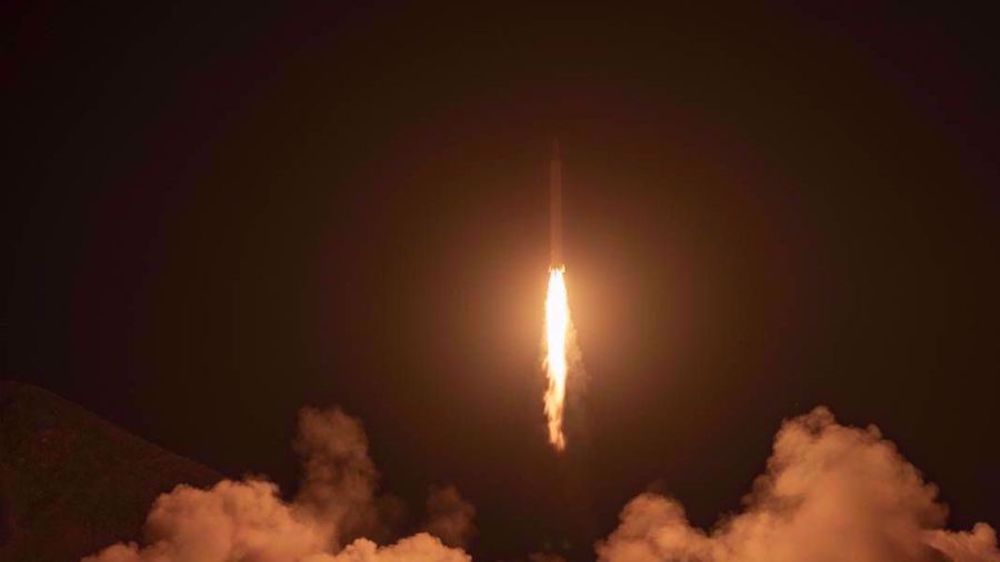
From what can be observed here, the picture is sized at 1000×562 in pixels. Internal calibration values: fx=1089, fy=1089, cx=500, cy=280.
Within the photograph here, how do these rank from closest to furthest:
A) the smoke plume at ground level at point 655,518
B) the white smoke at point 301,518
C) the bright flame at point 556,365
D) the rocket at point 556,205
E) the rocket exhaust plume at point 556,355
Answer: the smoke plume at ground level at point 655,518
the rocket at point 556,205
the white smoke at point 301,518
the rocket exhaust plume at point 556,355
the bright flame at point 556,365

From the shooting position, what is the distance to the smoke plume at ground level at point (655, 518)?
2550 cm

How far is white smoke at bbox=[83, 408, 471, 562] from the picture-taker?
87.1 ft

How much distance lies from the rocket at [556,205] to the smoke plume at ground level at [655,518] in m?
6.97

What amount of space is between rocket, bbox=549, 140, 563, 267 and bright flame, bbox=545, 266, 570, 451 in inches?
102

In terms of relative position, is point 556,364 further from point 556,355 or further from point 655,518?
point 655,518

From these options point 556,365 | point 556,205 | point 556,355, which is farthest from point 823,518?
point 556,205

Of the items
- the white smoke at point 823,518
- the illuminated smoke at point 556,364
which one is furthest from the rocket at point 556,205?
the white smoke at point 823,518

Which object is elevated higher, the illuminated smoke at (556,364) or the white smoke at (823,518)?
the illuminated smoke at (556,364)

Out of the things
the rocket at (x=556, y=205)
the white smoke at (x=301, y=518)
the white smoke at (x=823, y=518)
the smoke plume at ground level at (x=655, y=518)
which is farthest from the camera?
the white smoke at (x=301, y=518)

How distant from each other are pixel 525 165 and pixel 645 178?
3.10 metres

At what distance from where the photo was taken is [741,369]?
27656 mm

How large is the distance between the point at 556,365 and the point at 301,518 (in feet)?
25.5

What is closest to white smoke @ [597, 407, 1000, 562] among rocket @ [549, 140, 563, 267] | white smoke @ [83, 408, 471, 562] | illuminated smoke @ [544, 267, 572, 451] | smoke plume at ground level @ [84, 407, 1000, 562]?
smoke plume at ground level @ [84, 407, 1000, 562]

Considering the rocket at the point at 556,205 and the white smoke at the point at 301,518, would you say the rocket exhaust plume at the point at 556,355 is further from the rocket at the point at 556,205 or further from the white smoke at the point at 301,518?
the white smoke at the point at 301,518
